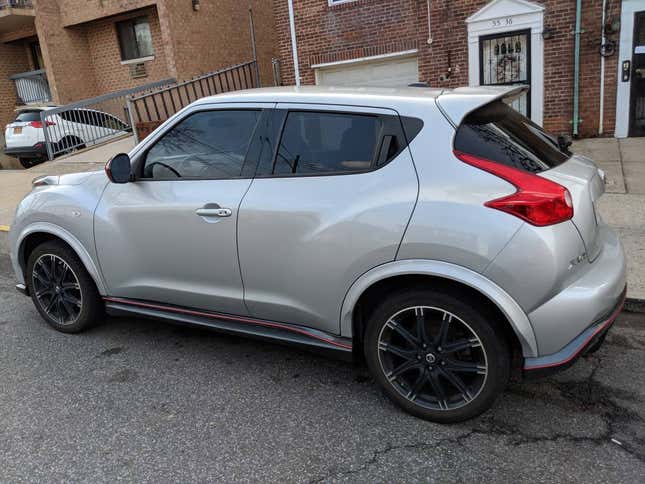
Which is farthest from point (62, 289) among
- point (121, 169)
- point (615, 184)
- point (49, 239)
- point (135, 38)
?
Answer: point (135, 38)

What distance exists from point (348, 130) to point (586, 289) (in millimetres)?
1453

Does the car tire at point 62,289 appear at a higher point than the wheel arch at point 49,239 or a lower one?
lower

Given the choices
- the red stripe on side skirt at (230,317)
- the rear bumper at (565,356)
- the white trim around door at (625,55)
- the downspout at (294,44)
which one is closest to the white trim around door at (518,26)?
the white trim around door at (625,55)

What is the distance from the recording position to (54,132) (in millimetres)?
12898

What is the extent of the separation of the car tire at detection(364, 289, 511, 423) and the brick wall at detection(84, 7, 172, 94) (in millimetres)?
14802

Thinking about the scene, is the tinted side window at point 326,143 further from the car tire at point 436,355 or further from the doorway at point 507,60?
the doorway at point 507,60

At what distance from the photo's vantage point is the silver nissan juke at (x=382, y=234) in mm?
2584

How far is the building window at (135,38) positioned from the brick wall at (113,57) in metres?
0.16

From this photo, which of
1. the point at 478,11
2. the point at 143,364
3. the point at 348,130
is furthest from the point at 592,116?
the point at 143,364

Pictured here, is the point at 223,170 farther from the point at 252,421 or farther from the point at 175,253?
the point at 252,421

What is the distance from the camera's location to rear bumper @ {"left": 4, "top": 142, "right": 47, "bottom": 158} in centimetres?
1266

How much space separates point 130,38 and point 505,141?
16.5m

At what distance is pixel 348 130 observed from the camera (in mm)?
3023

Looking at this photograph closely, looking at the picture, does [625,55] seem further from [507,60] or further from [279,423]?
[279,423]
